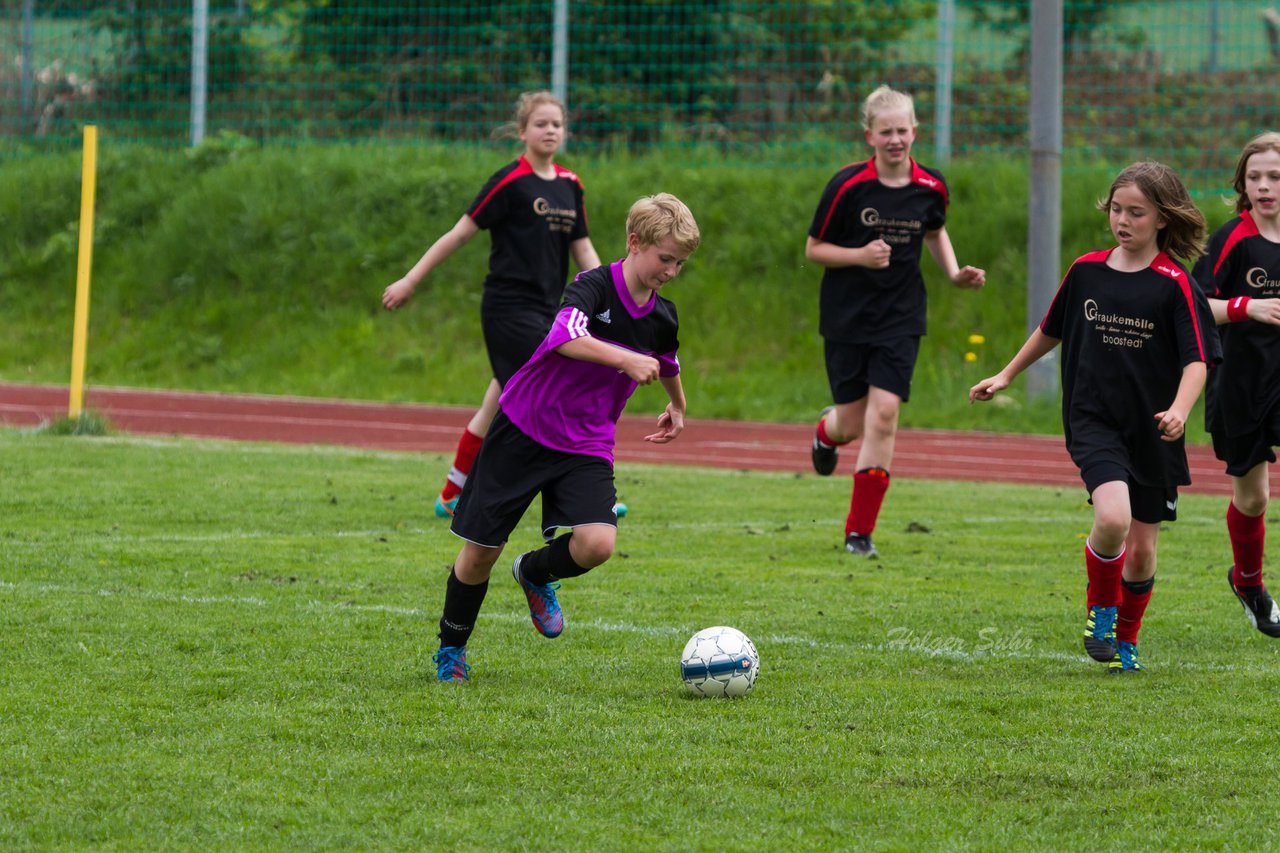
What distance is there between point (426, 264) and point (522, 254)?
0.84 meters

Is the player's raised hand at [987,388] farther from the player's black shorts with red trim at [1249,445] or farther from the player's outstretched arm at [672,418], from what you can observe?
the player's black shorts with red trim at [1249,445]

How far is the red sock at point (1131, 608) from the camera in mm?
5965

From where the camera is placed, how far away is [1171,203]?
570 centimetres

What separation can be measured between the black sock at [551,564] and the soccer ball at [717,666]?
0.48 m

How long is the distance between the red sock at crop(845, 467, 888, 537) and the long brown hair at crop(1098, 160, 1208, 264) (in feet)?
9.75

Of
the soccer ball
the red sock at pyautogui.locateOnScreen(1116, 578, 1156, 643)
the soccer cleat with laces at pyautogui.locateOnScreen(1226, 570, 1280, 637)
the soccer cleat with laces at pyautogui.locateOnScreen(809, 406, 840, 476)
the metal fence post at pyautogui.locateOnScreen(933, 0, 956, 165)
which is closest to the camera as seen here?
the soccer ball

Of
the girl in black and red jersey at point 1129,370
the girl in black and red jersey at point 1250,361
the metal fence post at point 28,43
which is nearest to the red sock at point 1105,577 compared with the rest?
the girl in black and red jersey at point 1129,370

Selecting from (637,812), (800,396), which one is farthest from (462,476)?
(800,396)

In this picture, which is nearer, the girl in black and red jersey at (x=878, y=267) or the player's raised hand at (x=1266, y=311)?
the player's raised hand at (x=1266, y=311)

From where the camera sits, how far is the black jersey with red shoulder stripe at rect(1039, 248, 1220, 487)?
5.73m

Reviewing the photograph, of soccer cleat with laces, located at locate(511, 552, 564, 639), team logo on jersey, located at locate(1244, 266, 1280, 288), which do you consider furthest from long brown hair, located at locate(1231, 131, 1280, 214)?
soccer cleat with laces, located at locate(511, 552, 564, 639)

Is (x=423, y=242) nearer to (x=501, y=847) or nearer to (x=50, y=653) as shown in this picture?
(x=50, y=653)

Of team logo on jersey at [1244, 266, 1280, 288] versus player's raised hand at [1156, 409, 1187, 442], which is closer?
player's raised hand at [1156, 409, 1187, 442]

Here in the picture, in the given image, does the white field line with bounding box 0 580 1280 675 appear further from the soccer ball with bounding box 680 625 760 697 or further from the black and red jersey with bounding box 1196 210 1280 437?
the black and red jersey with bounding box 1196 210 1280 437
